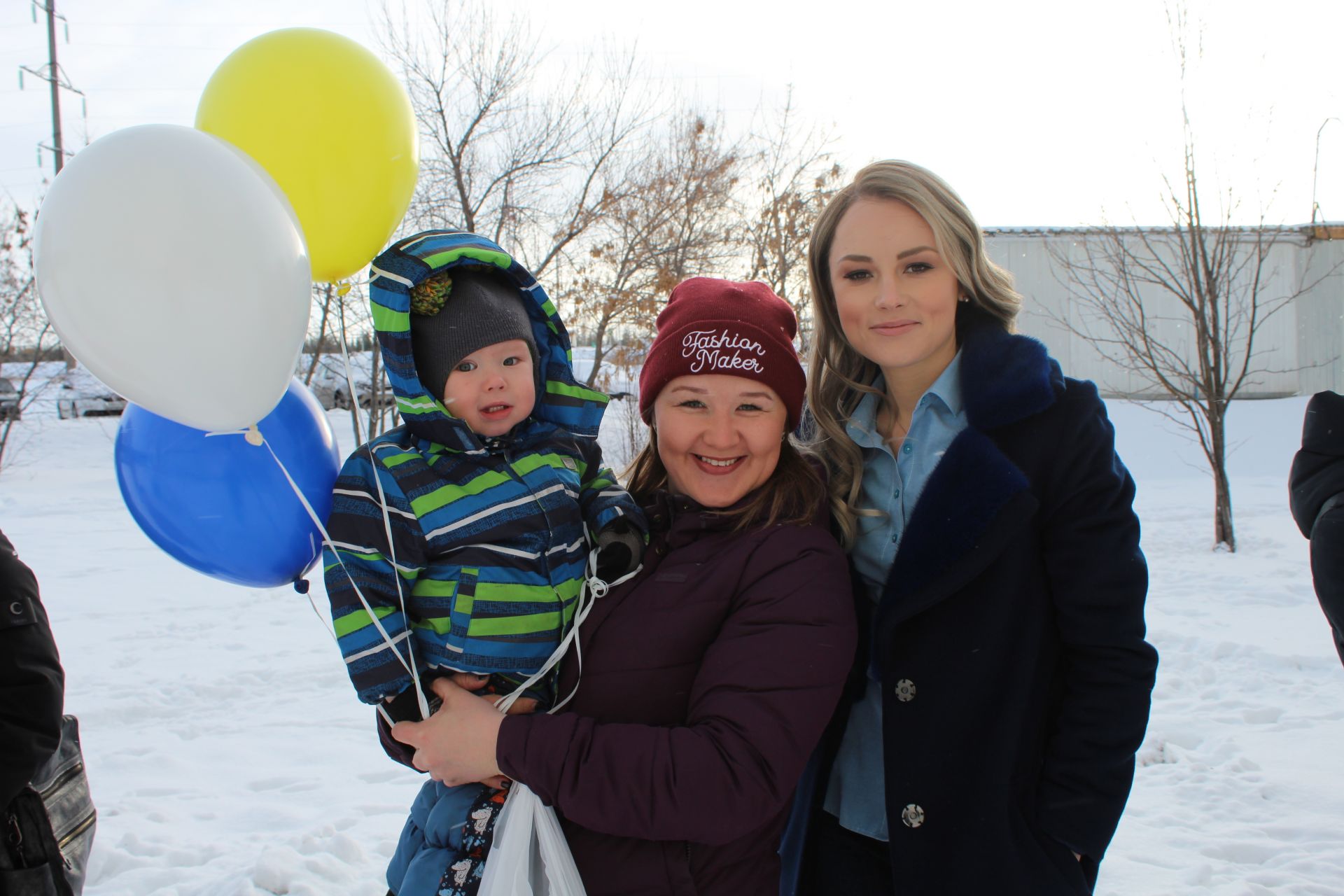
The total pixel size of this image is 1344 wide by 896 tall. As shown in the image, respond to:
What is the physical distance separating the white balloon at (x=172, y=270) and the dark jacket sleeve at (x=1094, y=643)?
1479mm

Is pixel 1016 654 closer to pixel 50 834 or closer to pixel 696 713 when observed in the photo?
pixel 696 713

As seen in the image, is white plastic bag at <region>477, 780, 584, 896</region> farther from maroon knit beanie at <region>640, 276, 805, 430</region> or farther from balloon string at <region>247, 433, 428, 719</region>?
maroon knit beanie at <region>640, 276, 805, 430</region>

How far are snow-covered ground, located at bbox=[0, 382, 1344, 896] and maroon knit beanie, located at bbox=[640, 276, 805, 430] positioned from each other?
2578 millimetres

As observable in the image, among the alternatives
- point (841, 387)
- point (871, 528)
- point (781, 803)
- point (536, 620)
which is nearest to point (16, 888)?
point (536, 620)

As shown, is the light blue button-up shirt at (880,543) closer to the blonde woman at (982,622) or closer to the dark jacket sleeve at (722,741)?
the blonde woman at (982,622)

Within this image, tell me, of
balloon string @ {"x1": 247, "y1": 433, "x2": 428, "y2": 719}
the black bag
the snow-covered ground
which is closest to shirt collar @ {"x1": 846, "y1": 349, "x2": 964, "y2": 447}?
balloon string @ {"x1": 247, "y1": 433, "x2": 428, "y2": 719}

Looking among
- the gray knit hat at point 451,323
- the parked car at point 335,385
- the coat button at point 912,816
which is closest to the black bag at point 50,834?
the gray knit hat at point 451,323

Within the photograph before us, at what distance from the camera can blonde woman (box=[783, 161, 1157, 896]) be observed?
61.5 inches

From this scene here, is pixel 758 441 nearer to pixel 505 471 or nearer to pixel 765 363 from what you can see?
pixel 765 363

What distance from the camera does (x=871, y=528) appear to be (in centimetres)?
183

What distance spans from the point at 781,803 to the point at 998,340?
1.04 metres

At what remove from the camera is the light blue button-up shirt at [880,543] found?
5.80 ft

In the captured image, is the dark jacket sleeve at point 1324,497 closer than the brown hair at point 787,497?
No

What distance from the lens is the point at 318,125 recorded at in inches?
63.8
